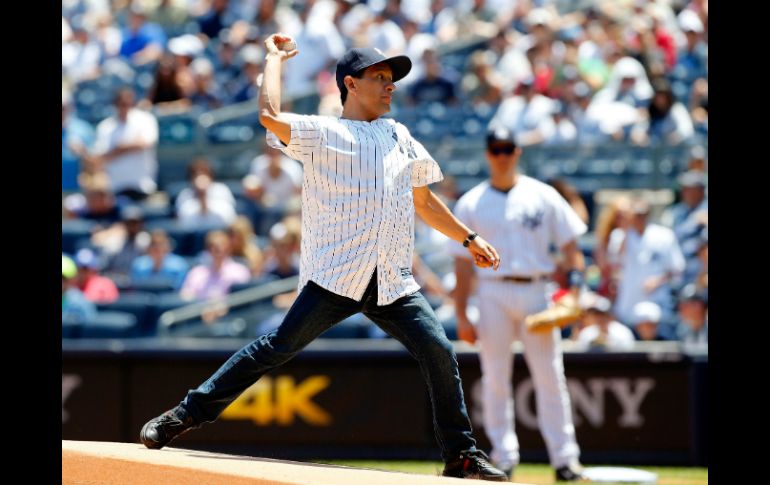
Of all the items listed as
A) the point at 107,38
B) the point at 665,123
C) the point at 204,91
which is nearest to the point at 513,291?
the point at 665,123

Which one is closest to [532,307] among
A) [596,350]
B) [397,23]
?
[596,350]

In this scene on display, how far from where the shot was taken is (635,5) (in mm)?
17516

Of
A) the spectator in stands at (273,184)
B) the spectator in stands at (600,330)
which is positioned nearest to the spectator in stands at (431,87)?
the spectator in stands at (273,184)

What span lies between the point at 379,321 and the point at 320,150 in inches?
29.3

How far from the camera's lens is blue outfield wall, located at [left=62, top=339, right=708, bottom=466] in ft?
33.8

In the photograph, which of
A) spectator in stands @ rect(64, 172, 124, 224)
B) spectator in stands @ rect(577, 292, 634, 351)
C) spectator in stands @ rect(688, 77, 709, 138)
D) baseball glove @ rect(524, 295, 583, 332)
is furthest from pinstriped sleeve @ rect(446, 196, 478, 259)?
spectator in stands @ rect(64, 172, 124, 224)

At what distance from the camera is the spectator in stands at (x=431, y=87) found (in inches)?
607

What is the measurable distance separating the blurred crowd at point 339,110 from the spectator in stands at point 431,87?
0.05 feet

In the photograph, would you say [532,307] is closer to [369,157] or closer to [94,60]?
[369,157]

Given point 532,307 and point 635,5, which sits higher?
point 635,5

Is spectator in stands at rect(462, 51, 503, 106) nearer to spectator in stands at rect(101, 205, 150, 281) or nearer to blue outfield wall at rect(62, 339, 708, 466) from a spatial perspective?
spectator in stands at rect(101, 205, 150, 281)

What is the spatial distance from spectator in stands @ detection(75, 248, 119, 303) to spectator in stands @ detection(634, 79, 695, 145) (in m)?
4.91

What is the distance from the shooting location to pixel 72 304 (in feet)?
39.9
